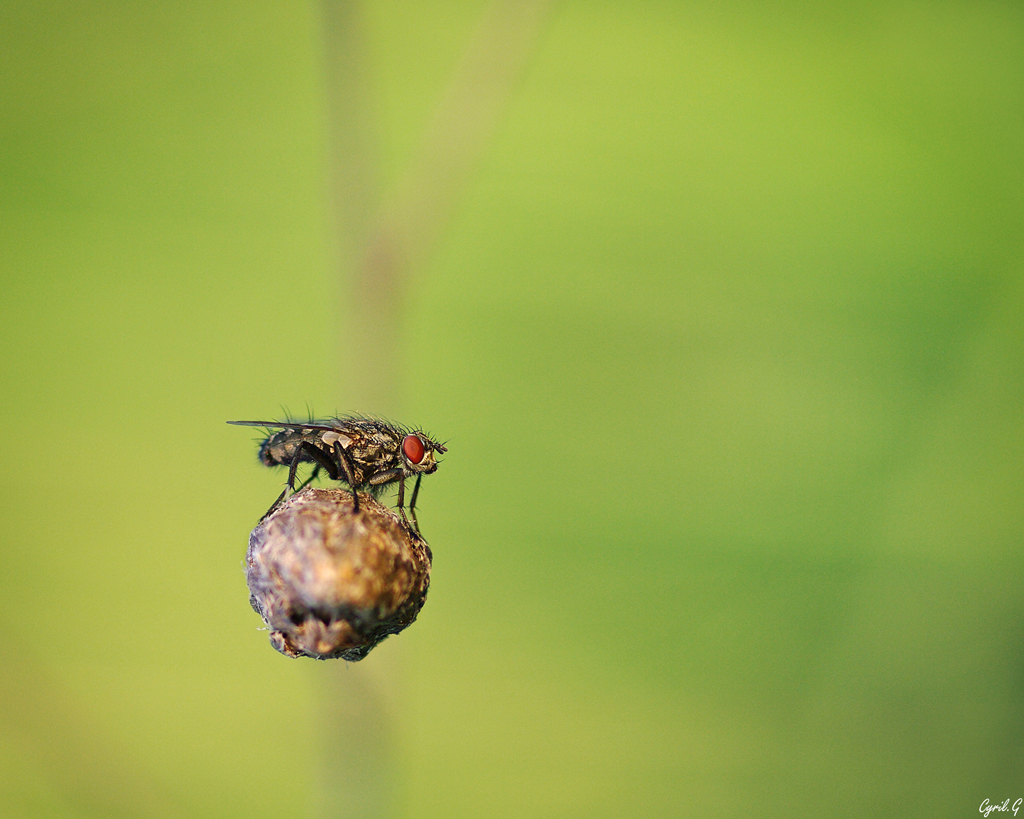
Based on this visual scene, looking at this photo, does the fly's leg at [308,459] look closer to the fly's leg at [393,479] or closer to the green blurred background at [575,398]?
the fly's leg at [393,479]

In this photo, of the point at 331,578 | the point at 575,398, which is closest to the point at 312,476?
the point at 331,578

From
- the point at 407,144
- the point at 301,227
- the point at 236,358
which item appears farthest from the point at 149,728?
the point at 407,144

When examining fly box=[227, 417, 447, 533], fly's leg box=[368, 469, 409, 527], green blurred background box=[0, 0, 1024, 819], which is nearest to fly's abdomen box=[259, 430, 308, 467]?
fly box=[227, 417, 447, 533]

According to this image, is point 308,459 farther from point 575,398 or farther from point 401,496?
point 575,398

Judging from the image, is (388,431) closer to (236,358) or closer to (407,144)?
(236,358)

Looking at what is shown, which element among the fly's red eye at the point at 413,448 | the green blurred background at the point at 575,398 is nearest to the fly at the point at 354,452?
the fly's red eye at the point at 413,448

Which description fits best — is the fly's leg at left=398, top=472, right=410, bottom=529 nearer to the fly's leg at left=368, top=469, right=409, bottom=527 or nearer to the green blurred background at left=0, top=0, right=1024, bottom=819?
the fly's leg at left=368, top=469, right=409, bottom=527
